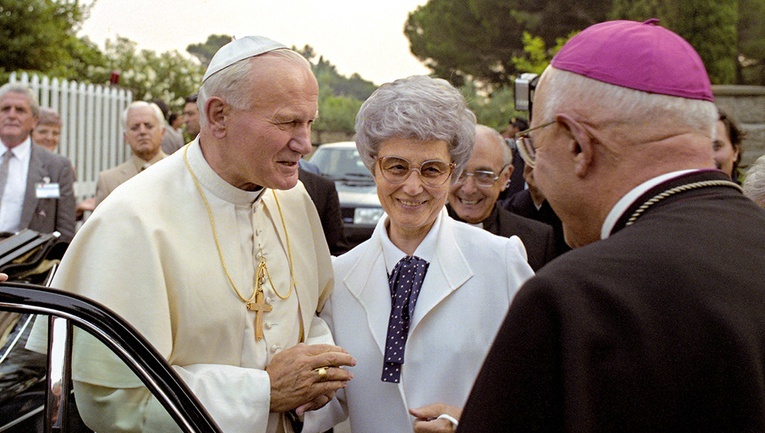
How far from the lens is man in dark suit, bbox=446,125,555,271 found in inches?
165

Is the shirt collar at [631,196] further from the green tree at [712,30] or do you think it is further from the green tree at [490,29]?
the green tree at [490,29]

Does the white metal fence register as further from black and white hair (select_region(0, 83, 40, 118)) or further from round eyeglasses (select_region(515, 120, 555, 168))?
round eyeglasses (select_region(515, 120, 555, 168))

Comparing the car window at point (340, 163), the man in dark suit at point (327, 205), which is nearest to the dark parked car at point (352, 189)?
the car window at point (340, 163)

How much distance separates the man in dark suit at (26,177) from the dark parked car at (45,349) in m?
4.88

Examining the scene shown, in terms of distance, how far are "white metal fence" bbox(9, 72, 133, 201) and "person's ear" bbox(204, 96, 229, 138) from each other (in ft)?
33.1

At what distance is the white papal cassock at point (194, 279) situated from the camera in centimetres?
250

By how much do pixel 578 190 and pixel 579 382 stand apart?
443mm

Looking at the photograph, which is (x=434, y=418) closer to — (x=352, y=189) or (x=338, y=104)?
(x=352, y=189)

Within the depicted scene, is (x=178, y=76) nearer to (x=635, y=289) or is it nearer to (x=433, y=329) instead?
(x=433, y=329)

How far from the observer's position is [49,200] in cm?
697

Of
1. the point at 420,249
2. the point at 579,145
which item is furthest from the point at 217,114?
the point at 579,145

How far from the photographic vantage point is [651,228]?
1.50m

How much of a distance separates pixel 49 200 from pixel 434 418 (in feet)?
16.7

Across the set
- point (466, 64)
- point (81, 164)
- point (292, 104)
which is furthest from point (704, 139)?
point (466, 64)
